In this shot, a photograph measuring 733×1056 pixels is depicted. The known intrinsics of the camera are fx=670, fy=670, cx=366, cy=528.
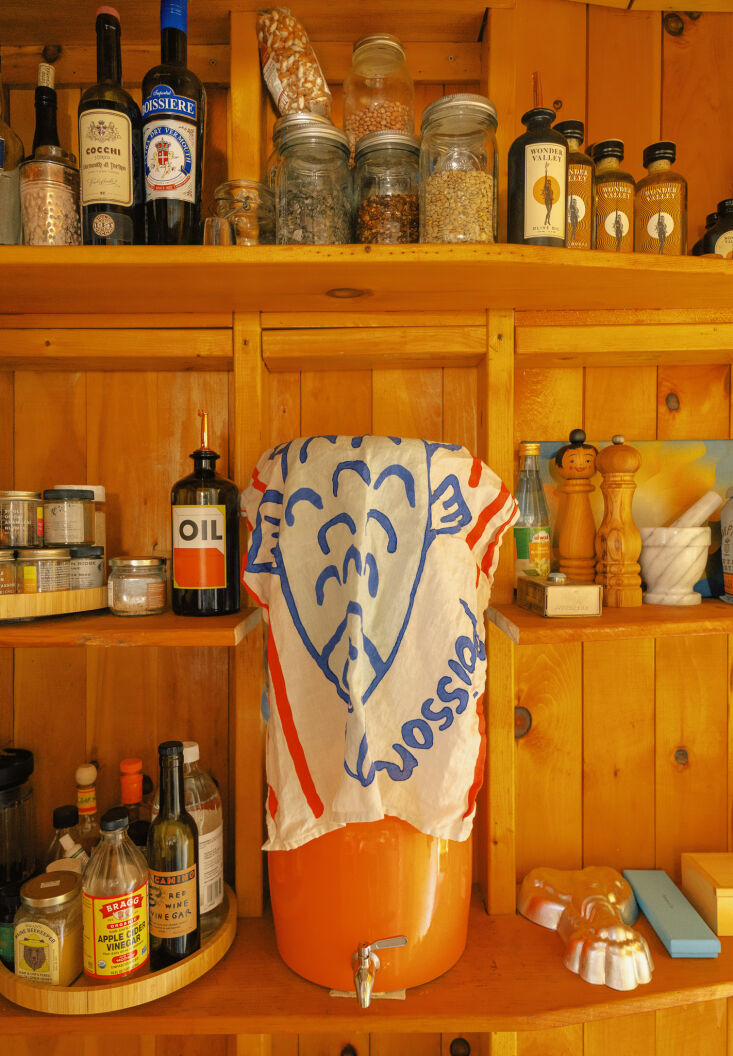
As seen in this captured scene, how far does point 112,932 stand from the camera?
0.81 m

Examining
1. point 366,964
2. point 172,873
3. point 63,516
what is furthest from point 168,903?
point 63,516

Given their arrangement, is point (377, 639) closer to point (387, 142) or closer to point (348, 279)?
point (348, 279)

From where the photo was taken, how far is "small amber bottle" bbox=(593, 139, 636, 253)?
38.5 inches

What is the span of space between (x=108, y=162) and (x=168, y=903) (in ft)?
3.12

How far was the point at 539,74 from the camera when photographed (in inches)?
43.9

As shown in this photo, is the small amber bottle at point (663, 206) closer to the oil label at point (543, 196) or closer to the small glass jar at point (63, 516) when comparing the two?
the oil label at point (543, 196)

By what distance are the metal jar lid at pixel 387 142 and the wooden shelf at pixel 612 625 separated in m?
0.63

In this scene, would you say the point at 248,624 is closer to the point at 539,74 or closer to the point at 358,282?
the point at 358,282

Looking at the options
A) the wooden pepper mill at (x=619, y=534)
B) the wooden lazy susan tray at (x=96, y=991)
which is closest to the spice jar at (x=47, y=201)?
the wooden pepper mill at (x=619, y=534)

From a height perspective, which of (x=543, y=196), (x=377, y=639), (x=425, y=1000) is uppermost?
(x=543, y=196)

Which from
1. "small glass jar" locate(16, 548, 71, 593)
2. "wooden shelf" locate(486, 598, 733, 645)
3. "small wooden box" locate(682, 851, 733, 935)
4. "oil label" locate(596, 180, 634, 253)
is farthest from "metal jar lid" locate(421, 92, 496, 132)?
"small wooden box" locate(682, 851, 733, 935)

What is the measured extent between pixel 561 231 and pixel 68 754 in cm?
108

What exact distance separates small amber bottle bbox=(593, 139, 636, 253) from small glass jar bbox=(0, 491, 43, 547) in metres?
0.90

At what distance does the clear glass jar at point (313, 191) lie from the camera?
0.87 m
